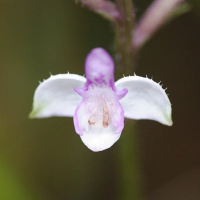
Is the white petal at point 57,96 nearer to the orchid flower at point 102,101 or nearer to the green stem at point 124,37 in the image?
the orchid flower at point 102,101

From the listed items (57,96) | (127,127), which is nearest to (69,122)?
(127,127)

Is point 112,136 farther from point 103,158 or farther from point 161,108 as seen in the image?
point 103,158

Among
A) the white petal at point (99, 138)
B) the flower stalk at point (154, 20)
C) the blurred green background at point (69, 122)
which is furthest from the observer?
the blurred green background at point (69, 122)

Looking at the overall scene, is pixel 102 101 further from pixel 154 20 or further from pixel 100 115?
pixel 154 20

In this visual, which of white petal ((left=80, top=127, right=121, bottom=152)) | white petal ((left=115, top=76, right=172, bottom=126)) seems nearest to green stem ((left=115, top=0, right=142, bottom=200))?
white petal ((left=115, top=76, right=172, bottom=126))

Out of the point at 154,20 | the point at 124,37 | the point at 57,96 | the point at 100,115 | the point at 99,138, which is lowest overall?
the point at 99,138

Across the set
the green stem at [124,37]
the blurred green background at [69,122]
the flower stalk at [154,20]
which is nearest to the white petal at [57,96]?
the green stem at [124,37]

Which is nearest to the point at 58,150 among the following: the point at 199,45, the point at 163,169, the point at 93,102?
the point at 163,169
